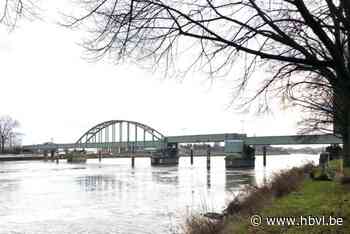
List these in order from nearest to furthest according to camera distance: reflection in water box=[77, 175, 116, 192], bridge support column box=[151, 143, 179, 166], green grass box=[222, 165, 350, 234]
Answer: green grass box=[222, 165, 350, 234] → reflection in water box=[77, 175, 116, 192] → bridge support column box=[151, 143, 179, 166]

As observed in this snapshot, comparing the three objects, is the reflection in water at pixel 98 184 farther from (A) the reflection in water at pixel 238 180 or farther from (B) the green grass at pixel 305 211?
(B) the green grass at pixel 305 211

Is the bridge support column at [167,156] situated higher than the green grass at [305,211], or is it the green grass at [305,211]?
the green grass at [305,211]

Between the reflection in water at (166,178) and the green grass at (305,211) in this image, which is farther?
the reflection in water at (166,178)

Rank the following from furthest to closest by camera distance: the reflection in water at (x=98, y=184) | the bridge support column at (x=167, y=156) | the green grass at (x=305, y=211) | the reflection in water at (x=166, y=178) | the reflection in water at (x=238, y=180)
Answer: the bridge support column at (x=167, y=156)
the reflection in water at (x=166, y=178)
the reflection in water at (x=238, y=180)
the reflection in water at (x=98, y=184)
the green grass at (x=305, y=211)

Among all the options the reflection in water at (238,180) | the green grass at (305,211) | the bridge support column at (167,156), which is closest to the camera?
the green grass at (305,211)

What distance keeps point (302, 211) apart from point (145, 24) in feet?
17.6

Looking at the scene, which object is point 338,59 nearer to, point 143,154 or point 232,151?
point 232,151

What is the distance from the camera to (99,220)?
20.9 meters

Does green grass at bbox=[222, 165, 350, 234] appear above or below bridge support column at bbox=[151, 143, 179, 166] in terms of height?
above

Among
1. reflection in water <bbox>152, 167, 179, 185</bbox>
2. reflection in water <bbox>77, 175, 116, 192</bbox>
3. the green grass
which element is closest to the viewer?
the green grass

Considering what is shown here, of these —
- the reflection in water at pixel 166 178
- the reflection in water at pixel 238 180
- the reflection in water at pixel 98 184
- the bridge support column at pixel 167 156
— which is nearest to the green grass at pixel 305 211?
the reflection in water at pixel 238 180

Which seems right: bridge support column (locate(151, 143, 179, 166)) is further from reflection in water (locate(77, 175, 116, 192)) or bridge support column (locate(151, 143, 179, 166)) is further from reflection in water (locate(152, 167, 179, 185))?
reflection in water (locate(77, 175, 116, 192))

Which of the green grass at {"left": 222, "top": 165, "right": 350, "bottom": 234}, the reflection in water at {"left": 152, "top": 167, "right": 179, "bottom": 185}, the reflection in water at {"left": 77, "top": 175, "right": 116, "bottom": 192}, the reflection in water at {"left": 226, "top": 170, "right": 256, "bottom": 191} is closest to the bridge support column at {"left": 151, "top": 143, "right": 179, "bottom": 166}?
the reflection in water at {"left": 152, "top": 167, "right": 179, "bottom": 185}

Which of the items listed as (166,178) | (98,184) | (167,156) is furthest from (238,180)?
(167,156)
